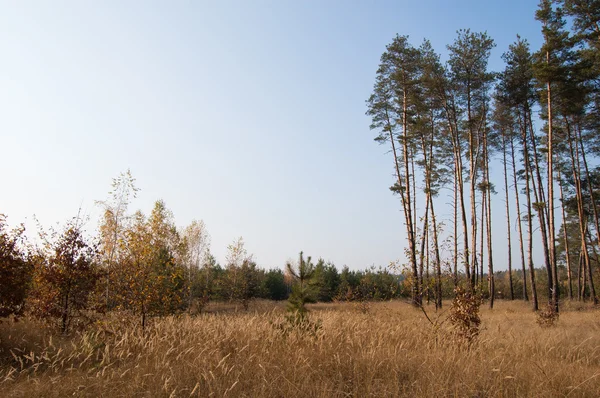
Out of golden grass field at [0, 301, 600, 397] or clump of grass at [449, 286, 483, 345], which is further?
clump of grass at [449, 286, 483, 345]

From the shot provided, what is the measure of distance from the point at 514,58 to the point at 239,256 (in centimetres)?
2078

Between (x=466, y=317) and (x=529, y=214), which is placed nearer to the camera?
(x=466, y=317)

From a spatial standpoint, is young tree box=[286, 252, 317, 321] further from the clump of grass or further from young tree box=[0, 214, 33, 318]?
young tree box=[0, 214, 33, 318]

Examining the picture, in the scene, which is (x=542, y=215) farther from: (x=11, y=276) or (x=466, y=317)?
(x=11, y=276)

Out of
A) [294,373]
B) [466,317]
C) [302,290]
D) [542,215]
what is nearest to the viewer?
[294,373]

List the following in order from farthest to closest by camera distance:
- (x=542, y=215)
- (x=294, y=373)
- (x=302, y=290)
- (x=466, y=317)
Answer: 1. (x=542, y=215)
2. (x=302, y=290)
3. (x=466, y=317)
4. (x=294, y=373)

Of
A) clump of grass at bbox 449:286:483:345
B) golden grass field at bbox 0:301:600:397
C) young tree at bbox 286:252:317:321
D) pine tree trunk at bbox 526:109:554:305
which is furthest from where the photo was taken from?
pine tree trunk at bbox 526:109:554:305

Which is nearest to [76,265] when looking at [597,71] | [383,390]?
[383,390]

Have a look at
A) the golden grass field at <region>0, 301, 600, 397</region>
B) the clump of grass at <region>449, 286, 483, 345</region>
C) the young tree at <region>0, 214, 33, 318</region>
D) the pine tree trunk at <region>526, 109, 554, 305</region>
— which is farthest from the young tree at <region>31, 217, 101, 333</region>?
the pine tree trunk at <region>526, 109, 554, 305</region>

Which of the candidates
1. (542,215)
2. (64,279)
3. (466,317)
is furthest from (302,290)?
(542,215)

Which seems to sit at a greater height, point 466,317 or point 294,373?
point 466,317

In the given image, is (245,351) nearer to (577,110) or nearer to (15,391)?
(15,391)

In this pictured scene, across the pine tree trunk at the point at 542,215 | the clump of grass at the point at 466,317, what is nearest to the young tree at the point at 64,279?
the clump of grass at the point at 466,317

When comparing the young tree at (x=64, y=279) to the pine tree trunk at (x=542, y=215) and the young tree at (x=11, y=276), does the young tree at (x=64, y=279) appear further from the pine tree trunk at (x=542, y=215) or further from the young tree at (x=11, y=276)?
the pine tree trunk at (x=542, y=215)
